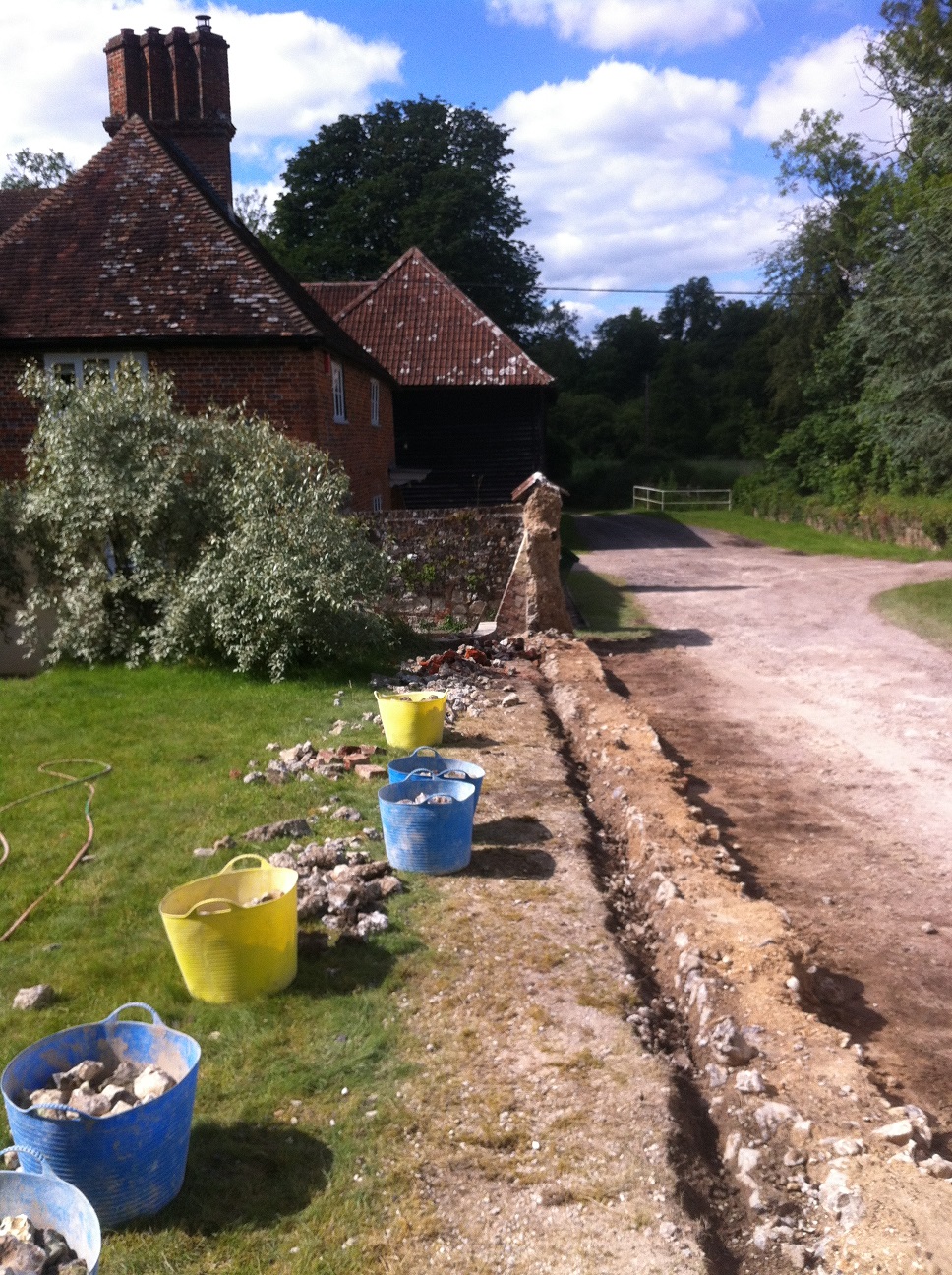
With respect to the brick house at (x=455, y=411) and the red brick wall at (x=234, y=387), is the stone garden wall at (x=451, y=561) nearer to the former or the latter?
the red brick wall at (x=234, y=387)

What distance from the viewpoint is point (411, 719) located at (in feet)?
28.1

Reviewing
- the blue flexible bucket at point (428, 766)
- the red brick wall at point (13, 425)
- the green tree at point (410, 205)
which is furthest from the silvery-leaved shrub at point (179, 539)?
the green tree at point (410, 205)

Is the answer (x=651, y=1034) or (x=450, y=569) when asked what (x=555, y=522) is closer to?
(x=450, y=569)

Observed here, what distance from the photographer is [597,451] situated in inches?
2689

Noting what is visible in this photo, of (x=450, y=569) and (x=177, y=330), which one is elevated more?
(x=177, y=330)

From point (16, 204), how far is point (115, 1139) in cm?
2479

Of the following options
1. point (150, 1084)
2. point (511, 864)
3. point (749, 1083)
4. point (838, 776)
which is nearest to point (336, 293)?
point (838, 776)

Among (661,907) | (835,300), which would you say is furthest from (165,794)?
(835,300)

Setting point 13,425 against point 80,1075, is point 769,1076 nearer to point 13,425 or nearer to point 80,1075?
point 80,1075

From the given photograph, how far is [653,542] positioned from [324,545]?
71.5ft

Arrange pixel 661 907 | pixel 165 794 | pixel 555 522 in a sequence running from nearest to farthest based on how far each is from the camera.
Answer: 1. pixel 661 907
2. pixel 165 794
3. pixel 555 522

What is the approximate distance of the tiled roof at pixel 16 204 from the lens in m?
23.1

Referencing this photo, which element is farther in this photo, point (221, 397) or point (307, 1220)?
point (221, 397)

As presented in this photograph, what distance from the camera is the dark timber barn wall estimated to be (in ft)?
90.0
